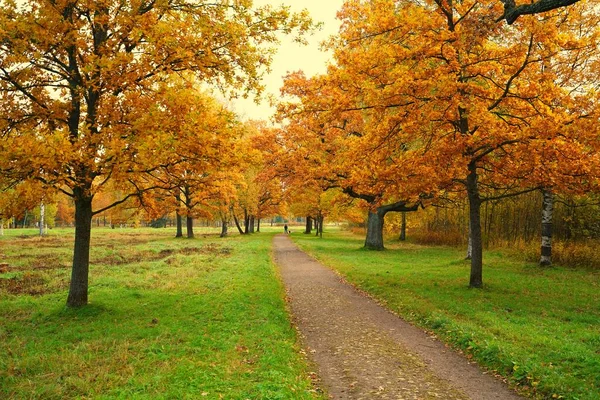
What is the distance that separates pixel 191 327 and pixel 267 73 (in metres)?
6.98

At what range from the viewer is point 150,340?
316 inches

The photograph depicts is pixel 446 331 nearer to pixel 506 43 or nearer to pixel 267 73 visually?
pixel 267 73

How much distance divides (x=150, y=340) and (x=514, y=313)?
8615 millimetres

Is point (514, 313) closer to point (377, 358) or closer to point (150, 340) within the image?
point (377, 358)

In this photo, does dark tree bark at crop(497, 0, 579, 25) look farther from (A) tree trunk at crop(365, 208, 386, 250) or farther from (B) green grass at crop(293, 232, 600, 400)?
(A) tree trunk at crop(365, 208, 386, 250)

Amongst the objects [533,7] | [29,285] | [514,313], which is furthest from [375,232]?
[533,7]

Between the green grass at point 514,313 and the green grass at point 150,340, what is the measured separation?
10.8 ft

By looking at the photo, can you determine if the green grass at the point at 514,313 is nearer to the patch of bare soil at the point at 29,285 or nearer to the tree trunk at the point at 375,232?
the tree trunk at the point at 375,232

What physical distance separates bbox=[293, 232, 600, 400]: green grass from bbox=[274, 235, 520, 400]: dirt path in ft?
1.62

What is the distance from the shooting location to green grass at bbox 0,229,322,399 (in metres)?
5.80

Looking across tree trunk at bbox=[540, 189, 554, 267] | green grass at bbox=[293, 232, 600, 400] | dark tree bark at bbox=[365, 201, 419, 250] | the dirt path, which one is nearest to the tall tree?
the dirt path

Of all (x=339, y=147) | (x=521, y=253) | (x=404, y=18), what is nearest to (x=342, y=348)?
(x=404, y=18)

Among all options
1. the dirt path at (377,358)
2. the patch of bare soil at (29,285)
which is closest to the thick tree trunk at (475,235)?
the dirt path at (377,358)

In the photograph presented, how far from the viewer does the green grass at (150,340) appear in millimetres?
5801
